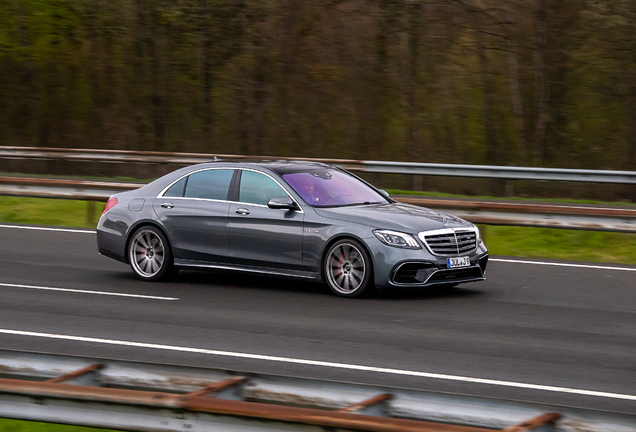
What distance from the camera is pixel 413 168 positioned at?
21562 millimetres

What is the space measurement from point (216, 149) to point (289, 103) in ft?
8.94

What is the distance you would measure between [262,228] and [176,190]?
4.81 ft

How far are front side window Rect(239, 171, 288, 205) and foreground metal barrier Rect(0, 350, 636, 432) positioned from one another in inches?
257

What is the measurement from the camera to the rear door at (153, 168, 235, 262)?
36.4 ft

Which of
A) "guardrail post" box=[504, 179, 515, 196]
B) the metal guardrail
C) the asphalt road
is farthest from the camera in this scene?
"guardrail post" box=[504, 179, 515, 196]

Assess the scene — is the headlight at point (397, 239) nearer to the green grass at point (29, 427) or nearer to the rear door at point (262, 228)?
the rear door at point (262, 228)

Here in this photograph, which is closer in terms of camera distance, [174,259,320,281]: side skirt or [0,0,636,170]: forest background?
[174,259,320,281]: side skirt

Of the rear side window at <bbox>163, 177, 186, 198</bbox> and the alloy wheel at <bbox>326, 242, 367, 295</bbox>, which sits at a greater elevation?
the rear side window at <bbox>163, 177, 186, 198</bbox>

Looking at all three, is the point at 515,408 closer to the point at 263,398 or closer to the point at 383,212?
the point at 263,398

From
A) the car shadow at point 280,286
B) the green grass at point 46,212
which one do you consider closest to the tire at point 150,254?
the car shadow at point 280,286

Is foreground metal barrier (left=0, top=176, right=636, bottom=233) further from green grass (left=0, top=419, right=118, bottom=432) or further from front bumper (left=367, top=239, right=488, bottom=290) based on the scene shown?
green grass (left=0, top=419, right=118, bottom=432)

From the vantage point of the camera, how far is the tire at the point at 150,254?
37.6 feet

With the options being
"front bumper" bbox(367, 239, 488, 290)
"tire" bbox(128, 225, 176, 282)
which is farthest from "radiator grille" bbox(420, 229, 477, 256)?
"tire" bbox(128, 225, 176, 282)

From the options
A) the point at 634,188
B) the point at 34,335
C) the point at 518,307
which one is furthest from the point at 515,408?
the point at 634,188
